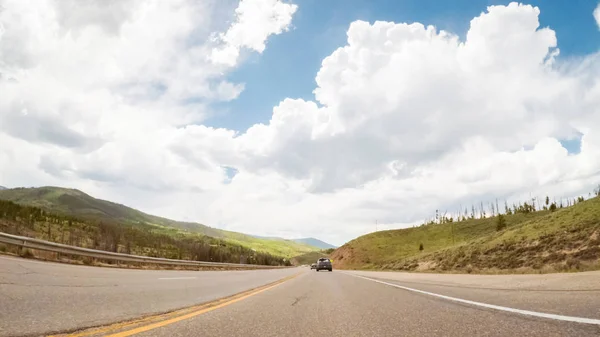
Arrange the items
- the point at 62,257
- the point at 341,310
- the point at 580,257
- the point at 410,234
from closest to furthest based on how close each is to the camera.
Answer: the point at 341,310 → the point at 62,257 → the point at 580,257 → the point at 410,234

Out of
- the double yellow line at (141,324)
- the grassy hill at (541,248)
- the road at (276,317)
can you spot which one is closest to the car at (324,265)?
the grassy hill at (541,248)

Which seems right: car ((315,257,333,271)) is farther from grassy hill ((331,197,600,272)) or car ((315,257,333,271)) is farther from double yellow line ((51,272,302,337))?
double yellow line ((51,272,302,337))

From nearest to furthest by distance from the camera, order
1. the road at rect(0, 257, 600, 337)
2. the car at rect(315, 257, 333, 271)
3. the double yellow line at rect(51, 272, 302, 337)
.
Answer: the double yellow line at rect(51, 272, 302, 337)
the road at rect(0, 257, 600, 337)
the car at rect(315, 257, 333, 271)

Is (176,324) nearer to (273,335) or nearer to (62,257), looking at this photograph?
(273,335)

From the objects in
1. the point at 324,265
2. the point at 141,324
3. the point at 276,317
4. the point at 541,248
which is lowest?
the point at 324,265

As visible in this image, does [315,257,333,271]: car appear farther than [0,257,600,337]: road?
Yes

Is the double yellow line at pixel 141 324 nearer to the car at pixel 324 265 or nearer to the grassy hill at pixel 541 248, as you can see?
the grassy hill at pixel 541 248

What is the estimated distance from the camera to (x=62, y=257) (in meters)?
19.9

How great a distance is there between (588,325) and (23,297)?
341 inches

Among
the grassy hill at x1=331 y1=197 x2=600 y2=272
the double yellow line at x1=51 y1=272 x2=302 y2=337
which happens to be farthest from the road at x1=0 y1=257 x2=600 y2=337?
the grassy hill at x1=331 y1=197 x2=600 y2=272

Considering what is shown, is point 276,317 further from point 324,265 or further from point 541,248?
point 324,265

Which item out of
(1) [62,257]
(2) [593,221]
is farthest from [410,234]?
(1) [62,257]

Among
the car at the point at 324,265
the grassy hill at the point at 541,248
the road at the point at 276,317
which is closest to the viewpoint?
the road at the point at 276,317

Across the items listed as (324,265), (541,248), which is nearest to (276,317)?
(541,248)
